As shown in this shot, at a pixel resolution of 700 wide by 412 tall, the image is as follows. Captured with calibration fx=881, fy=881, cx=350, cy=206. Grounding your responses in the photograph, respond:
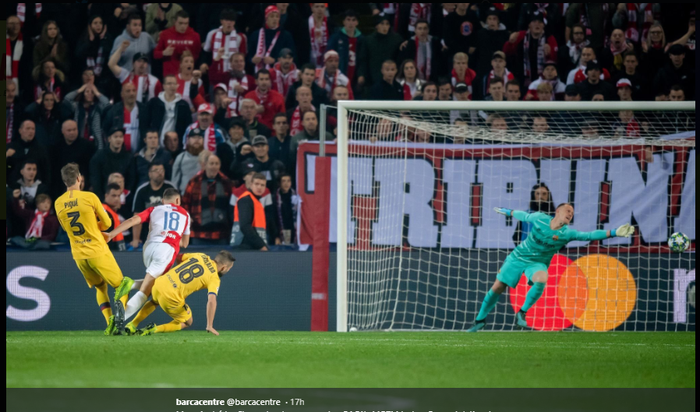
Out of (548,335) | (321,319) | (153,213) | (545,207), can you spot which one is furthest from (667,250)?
(153,213)

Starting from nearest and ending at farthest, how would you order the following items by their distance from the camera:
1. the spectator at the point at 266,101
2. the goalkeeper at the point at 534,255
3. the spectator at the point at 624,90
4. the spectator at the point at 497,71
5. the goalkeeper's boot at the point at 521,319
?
the goalkeeper at the point at 534,255, the goalkeeper's boot at the point at 521,319, the spectator at the point at 624,90, the spectator at the point at 266,101, the spectator at the point at 497,71

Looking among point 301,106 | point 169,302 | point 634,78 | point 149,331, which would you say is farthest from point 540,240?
point 149,331

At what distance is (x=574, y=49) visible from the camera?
41.8 feet

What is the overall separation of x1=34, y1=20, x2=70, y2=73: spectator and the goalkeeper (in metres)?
6.84

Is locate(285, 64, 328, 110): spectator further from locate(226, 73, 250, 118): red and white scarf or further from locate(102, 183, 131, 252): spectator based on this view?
locate(102, 183, 131, 252): spectator

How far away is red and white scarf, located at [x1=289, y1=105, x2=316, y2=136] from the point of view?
1188 cm

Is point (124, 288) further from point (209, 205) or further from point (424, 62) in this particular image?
point (424, 62)

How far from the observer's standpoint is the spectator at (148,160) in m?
11.2

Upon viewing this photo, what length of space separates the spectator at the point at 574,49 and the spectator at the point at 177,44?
5249 millimetres

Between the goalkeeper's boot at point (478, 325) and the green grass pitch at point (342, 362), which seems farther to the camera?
the goalkeeper's boot at point (478, 325)

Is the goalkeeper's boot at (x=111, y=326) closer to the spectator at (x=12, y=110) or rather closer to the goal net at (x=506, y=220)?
the goal net at (x=506, y=220)

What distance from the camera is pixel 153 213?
904 cm

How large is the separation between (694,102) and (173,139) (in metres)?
6.29

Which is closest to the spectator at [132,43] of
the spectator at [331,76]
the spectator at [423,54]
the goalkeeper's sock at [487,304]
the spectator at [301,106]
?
the spectator at [301,106]
